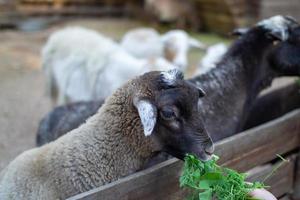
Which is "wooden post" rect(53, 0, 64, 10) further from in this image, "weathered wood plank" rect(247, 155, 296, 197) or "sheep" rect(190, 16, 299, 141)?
"weathered wood plank" rect(247, 155, 296, 197)

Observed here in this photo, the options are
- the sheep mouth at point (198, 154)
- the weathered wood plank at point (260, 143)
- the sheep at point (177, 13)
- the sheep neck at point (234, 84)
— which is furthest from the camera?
the sheep at point (177, 13)

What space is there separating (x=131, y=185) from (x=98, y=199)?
258 millimetres

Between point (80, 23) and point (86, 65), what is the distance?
8456mm

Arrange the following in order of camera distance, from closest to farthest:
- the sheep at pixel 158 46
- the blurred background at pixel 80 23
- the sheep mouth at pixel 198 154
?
1. the sheep mouth at pixel 198 154
2. the blurred background at pixel 80 23
3. the sheep at pixel 158 46

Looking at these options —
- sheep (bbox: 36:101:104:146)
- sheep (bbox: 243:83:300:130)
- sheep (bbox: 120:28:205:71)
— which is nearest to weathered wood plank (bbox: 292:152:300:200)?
sheep (bbox: 243:83:300:130)

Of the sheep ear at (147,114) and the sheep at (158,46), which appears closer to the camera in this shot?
the sheep ear at (147,114)

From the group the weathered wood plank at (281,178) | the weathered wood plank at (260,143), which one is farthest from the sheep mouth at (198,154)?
the weathered wood plank at (281,178)

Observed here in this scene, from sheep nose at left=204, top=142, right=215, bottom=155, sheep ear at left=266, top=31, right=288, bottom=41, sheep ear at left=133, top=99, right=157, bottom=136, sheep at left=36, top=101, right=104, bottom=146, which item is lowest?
sheep at left=36, top=101, right=104, bottom=146

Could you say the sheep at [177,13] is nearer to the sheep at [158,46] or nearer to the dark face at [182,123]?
the sheep at [158,46]

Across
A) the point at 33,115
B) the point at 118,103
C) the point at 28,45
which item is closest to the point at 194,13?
the point at 28,45

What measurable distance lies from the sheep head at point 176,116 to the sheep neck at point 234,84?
1.35 metres

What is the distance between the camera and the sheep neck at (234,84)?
455 cm

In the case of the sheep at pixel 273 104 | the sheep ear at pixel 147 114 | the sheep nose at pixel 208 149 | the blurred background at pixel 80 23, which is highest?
the sheep ear at pixel 147 114

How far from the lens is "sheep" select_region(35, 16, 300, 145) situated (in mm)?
4621
